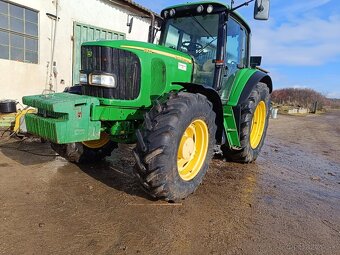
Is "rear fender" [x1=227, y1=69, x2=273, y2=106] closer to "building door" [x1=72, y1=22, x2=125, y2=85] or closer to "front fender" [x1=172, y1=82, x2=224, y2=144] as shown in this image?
"front fender" [x1=172, y1=82, x2=224, y2=144]

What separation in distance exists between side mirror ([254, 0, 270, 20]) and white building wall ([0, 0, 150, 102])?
22.8ft

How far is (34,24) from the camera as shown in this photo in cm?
904

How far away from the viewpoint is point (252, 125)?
5793 millimetres

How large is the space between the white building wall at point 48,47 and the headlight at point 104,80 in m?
6.03

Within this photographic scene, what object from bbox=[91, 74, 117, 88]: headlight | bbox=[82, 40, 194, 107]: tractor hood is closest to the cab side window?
bbox=[82, 40, 194, 107]: tractor hood

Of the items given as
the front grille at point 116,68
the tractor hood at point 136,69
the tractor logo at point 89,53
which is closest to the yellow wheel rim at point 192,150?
the tractor hood at point 136,69

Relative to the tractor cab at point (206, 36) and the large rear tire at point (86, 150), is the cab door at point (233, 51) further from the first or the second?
the large rear tire at point (86, 150)

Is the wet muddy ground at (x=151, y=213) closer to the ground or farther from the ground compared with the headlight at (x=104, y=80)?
closer to the ground

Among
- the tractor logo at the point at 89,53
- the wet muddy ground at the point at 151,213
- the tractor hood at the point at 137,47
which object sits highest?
the tractor hood at the point at 137,47

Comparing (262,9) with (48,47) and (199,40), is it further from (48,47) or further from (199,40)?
(48,47)

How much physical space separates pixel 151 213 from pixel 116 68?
5.46 ft

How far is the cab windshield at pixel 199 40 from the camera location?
4766mm

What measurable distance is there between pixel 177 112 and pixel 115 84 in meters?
0.82

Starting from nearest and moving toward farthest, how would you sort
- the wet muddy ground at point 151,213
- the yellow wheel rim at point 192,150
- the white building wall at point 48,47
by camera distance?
the wet muddy ground at point 151,213, the yellow wheel rim at point 192,150, the white building wall at point 48,47
